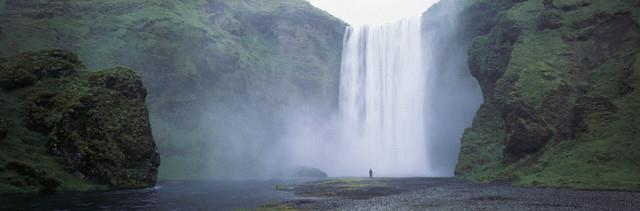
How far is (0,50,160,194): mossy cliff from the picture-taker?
58906mm

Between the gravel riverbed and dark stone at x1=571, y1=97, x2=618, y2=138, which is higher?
dark stone at x1=571, y1=97, x2=618, y2=138

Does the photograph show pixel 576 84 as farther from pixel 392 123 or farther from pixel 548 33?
pixel 392 123

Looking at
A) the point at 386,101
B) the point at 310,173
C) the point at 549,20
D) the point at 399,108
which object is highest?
the point at 549,20

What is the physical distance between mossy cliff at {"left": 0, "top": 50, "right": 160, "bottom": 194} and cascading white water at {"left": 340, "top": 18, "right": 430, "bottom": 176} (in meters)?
52.4

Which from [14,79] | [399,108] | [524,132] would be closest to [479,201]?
[524,132]

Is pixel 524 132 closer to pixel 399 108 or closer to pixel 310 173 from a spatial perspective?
pixel 399 108

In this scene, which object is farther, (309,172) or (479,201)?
(309,172)

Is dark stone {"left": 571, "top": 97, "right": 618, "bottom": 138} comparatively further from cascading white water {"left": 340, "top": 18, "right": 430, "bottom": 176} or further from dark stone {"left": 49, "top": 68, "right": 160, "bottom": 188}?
dark stone {"left": 49, "top": 68, "right": 160, "bottom": 188}

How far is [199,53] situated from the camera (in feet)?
407

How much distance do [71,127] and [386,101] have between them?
233ft

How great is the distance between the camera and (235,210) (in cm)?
3500

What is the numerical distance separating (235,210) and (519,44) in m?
64.6

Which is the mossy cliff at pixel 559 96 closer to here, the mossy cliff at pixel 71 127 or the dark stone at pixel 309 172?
the dark stone at pixel 309 172

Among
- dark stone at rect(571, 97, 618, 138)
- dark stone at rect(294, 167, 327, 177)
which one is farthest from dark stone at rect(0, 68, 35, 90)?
dark stone at rect(571, 97, 618, 138)
